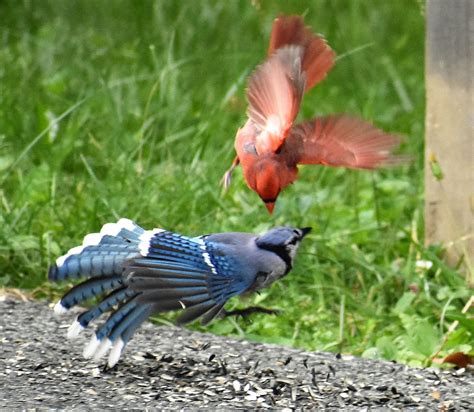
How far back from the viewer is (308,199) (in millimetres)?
6172

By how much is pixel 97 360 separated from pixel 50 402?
50 cm

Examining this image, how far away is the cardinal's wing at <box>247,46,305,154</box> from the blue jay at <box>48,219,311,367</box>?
36 centimetres

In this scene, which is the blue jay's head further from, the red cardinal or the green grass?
the green grass

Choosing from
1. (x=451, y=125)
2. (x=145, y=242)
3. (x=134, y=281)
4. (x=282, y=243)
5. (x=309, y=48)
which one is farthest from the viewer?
(x=451, y=125)

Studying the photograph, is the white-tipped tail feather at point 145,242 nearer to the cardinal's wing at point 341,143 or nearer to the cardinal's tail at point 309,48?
the cardinal's wing at point 341,143

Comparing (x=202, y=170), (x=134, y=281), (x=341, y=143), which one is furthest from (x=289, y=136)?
(x=202, y=170)

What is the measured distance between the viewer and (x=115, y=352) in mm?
4070

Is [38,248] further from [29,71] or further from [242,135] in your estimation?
[29,71]

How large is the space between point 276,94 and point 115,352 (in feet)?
3.14

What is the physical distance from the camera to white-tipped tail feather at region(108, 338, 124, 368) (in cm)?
405

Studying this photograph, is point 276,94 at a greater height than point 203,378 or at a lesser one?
greater

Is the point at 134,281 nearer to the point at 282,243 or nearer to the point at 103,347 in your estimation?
the point at 103,347

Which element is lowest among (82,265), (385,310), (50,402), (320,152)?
(385,310)

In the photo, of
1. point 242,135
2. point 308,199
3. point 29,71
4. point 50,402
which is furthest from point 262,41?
point 50,402
